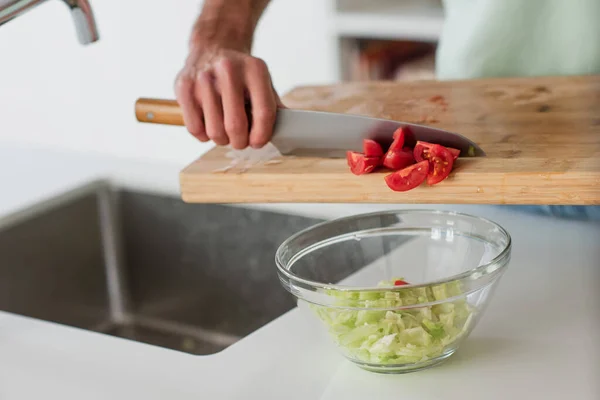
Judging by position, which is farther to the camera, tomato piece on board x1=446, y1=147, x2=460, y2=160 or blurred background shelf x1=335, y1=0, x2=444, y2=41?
blurred background shelf x1=335, y1=0, x2=444, y2=41

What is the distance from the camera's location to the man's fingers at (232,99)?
1070 mm

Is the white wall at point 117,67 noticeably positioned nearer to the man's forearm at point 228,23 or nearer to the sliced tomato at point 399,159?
the man's forearm at point 228,23

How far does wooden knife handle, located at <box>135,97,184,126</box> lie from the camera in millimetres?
1145

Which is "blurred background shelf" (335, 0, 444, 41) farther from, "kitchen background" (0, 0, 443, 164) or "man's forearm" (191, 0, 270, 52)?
"man's forearm" (191, 0, 270, 52)

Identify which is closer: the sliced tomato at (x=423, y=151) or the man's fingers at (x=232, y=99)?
the sliced tomato at (x=423, y=151)

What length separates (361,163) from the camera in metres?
0.99

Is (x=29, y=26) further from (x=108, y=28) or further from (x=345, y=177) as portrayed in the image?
(x=345, y=177)

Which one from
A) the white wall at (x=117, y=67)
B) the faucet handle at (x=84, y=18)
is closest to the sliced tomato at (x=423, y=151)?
the faucet handle at (x=84, y=18)

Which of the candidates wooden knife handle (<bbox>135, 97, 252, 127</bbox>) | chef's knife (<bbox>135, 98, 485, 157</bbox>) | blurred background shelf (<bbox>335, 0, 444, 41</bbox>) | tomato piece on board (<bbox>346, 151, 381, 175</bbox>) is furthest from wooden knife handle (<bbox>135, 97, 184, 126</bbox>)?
blurred background shelf (<bbox>335, 0, 444, 41</bbox>)

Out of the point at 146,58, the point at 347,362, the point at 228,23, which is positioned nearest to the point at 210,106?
the point at 228,23

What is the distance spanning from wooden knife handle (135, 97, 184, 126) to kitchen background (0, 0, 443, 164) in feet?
4.61

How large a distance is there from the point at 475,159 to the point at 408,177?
92 millimetres

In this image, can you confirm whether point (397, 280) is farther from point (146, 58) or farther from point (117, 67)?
point (117, 67)

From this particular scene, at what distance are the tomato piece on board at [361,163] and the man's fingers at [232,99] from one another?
0.16m
